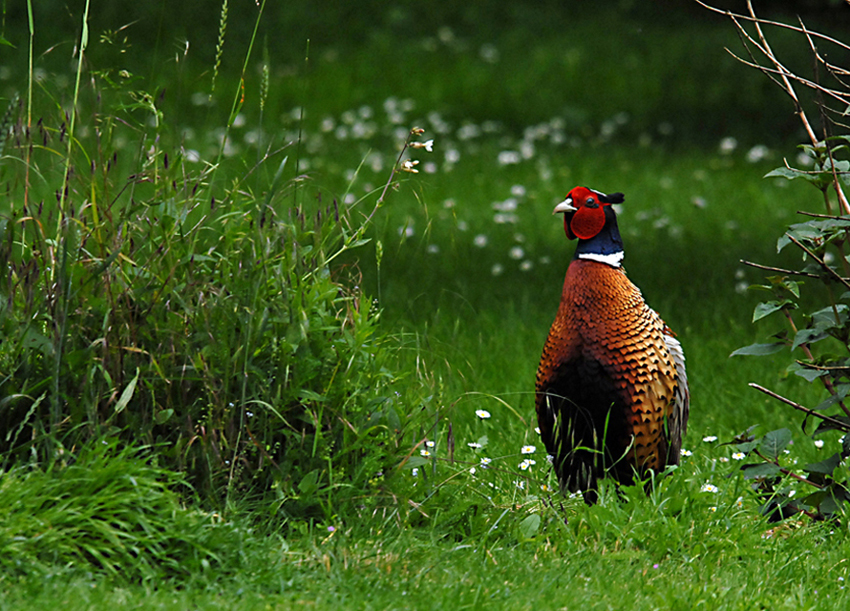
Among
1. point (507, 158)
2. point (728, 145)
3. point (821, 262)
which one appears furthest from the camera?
point (728, 145)

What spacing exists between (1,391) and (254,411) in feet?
2.36

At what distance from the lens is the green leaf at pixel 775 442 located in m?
3.60

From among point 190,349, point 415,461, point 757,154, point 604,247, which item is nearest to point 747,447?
point 604,247

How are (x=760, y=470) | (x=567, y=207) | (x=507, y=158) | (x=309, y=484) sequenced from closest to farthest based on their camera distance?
(x=309, y=484), (x=760, y=470), (x=567, y=207), (x=507, y=158)

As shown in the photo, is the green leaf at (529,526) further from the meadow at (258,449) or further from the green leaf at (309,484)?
the green leaf at (309,484)

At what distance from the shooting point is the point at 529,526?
10.9 feet

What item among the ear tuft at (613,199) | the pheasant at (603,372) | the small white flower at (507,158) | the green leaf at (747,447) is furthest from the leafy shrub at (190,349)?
the small white flower at (507,158)

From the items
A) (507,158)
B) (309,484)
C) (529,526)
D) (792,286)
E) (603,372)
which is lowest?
(507,158)

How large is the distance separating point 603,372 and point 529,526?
531mm

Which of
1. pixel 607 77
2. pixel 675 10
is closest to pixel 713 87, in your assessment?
pixel 607 77

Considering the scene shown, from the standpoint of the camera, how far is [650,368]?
11.4 feet

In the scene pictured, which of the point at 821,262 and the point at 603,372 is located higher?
the point at 821,262

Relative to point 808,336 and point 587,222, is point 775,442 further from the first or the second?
point 587,222

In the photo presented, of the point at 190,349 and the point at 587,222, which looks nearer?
the point at 190,349
